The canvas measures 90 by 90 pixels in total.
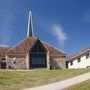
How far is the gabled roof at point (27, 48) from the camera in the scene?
5983 cm

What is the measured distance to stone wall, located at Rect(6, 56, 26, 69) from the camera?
187ft

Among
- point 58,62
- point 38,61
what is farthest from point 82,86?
point 58,62

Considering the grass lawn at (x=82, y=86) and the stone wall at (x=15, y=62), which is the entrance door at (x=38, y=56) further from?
the grass lawn at (x=82, y=86)

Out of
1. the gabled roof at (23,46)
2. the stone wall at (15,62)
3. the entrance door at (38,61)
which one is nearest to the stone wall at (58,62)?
the entrance door at (38,61)

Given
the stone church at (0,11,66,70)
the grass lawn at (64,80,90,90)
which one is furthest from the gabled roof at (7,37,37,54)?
the grass lawn at (64,80,90,90)

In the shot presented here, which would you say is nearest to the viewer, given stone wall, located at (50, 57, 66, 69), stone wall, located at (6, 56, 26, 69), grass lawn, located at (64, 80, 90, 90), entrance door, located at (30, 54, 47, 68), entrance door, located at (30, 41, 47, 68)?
grass lawn, located at (64, 80, 90, 90)

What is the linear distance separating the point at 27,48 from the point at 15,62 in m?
4.66

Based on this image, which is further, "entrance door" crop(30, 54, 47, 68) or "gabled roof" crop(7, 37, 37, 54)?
"gabled roof" crop(7, 37, 37, 54)

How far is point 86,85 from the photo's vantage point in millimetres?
26672

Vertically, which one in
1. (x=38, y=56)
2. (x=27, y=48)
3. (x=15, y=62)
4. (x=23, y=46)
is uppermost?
(x=23, y=46)

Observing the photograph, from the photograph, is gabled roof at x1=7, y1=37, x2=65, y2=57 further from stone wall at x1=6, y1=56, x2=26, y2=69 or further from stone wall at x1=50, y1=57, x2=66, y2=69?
Result: stone wall at x1=6, y1=56, x2=26, y2=69

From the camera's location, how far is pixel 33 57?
194 feet

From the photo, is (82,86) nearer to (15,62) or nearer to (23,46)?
(15,62)

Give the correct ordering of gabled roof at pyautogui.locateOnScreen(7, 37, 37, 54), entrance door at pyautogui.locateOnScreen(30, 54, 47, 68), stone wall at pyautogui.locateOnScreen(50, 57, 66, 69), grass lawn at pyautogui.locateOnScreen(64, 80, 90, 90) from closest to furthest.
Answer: grass lawn at pyautogui.locateOnScreen(64, 80, 90, 90), entrance door at pyautogui.locateOnScreen(30, 54, 47, 68), gabled roof at pyautogui.locateOnScreen(7, 37, 37, 54), stone wall at pyautogui.locateOnScreen(50, 57, 66, 69)
